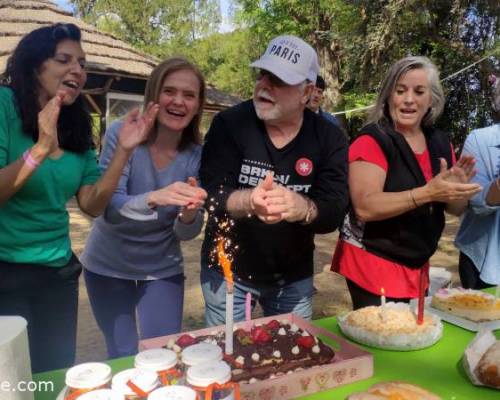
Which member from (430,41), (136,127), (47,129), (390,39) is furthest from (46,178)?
(430,41)

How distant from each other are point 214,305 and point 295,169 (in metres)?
0.70

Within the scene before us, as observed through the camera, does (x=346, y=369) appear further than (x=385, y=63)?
No

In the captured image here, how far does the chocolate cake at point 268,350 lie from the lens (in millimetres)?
1418

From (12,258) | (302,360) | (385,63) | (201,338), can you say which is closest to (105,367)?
(201,338)

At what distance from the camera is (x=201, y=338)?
62.7 inches

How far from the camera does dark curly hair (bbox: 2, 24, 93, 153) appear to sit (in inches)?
Result: 73.1

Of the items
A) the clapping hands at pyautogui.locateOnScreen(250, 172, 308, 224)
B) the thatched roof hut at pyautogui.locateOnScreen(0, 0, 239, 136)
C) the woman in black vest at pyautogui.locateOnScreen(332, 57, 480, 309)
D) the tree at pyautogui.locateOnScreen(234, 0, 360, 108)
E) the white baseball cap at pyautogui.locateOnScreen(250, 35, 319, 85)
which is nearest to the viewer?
the clapping hands at pyautogui.locateOnScreen(250, 172, 308, 224)

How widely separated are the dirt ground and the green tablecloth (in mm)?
2299

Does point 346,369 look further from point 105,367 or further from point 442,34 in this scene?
point 442,34

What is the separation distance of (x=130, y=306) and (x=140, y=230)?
0.39 meters

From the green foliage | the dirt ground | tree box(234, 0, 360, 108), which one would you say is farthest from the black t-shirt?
tree box(234, 0, 360, 108)

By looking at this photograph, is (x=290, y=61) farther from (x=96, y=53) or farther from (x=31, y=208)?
(x=96, y=53)

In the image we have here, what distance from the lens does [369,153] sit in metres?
2.18

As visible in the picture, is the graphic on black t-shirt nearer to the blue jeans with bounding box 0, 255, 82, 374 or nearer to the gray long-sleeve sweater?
the gray long-sleeve sweater
